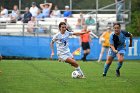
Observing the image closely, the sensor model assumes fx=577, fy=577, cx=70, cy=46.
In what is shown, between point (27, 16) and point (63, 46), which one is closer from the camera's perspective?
point (63, 46)

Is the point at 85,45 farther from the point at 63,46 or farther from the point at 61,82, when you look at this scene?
the point at 61,82

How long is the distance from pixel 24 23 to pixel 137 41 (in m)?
A: 7.24

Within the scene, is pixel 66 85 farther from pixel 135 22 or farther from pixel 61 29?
pixel 135 22

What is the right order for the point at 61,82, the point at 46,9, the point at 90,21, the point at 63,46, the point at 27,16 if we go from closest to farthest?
the point at 61,82, the point at 63,46, the point at 90,21, the point at 27,16, the point at 46,9

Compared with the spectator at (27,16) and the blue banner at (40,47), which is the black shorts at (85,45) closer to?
the blue banner at (40,47)

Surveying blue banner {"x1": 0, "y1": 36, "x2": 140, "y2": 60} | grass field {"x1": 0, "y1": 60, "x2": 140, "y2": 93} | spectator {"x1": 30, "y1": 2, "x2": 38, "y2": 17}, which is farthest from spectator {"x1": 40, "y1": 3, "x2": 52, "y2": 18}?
grass field {"x1": 0, "y1": 60, "x2": 140, "y2": 93}

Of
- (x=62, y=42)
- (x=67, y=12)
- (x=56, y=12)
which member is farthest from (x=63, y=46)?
(x=56, y=12)

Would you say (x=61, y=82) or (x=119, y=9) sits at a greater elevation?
(x=119, y=9)

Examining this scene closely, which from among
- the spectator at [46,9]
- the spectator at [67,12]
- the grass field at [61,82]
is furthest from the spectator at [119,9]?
the grass field at [61,82]

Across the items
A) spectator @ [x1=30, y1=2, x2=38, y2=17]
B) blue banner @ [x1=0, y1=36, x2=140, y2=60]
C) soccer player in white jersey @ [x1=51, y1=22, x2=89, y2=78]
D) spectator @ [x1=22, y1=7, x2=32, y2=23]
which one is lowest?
blue banner @ [x1=0, y1=36, x2=140, y2=60]

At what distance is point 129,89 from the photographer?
16.5 meters

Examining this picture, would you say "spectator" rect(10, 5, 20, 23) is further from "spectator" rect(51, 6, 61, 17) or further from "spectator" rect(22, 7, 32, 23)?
"spectator" rect(51, 6, 61, 17)

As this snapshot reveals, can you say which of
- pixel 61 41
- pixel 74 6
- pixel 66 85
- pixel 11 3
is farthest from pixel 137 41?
pixel 66 85

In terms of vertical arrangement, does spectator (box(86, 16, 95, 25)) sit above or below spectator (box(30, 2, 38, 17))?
below
